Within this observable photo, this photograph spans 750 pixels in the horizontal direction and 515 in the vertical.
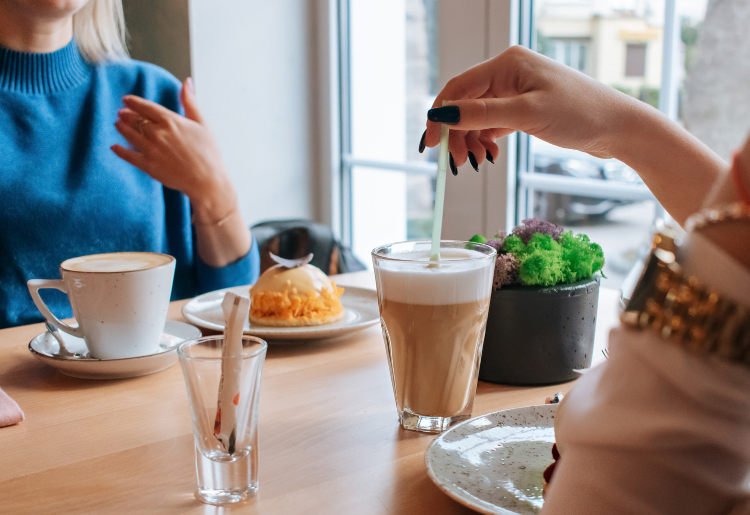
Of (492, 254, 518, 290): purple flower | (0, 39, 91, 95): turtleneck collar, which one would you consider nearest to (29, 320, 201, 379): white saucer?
(492, 254, 518, 290): purple flower

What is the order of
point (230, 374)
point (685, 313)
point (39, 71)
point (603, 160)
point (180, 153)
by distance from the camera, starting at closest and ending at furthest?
point (685, 313)
point (230, 374)
point (180, 153)
point (39, 71)
point (603, 160)

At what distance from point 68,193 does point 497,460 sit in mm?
1128

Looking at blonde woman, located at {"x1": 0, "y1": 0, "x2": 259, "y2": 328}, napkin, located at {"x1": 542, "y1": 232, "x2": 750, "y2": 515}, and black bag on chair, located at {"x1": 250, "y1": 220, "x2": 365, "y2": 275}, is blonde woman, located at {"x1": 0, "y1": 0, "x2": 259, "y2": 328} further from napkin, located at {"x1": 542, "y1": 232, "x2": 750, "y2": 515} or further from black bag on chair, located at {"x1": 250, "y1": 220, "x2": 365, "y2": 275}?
napkin, located at {"x1": 542, "y1": 232, "x2": 750, "y2": 515}

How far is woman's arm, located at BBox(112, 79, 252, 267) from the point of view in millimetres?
1288

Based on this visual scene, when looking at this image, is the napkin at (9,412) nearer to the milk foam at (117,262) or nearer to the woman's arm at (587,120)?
the milk foam at (117,262)

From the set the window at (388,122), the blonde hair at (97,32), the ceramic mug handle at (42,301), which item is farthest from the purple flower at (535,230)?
the window at (388,122)

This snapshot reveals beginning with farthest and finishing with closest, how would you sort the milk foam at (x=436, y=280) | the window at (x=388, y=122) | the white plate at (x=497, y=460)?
the window at (x=388, y=122) < the milk foam at (x=436, y=280) < the white plate at (x=497, y=460)

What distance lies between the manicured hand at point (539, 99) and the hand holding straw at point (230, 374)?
34 cm

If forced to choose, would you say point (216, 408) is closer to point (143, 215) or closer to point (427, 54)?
point (143, 215)

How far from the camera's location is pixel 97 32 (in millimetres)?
1639

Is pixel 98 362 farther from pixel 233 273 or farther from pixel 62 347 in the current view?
pixel 233 273

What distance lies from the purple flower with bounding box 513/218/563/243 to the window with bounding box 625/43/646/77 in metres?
1.11

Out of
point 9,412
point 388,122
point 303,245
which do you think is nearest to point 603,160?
point 303,245

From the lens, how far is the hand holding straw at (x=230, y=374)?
479 millimetres
